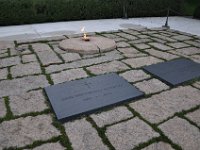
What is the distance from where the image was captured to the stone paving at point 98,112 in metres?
2.26

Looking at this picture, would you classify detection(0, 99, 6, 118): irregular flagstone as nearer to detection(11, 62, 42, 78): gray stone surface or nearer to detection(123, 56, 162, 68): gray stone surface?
detection(11, 62, 42, 78): gray stone surface

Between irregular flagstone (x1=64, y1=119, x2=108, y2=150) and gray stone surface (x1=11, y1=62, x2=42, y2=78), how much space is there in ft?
5.12

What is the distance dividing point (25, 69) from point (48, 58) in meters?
0.61

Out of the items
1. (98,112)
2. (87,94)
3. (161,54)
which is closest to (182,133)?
(98,112)

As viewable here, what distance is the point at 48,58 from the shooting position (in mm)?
4336

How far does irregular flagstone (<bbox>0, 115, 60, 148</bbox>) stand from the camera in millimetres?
2240

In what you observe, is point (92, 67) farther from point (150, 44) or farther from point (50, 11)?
point (50, 11)

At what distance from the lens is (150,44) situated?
5383 millimetres

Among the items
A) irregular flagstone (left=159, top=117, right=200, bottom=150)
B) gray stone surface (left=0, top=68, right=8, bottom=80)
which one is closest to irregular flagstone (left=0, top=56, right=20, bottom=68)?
gray stone surface (left=0, top=68, right=8, bottom=80)

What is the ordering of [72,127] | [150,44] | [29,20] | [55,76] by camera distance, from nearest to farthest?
1. [72,127]
2. [55,76]
3. [150,44]
4. [29,20]

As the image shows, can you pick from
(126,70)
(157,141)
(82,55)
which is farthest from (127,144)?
(82,55)

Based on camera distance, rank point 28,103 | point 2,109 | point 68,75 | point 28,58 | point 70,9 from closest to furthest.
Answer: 1. point 2,109
2. point 28,103
3. point 68,75
4. point 28,58
5. point 70,9

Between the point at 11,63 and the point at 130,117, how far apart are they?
8.33 ft

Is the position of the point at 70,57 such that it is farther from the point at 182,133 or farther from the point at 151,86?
the point at 182,133
